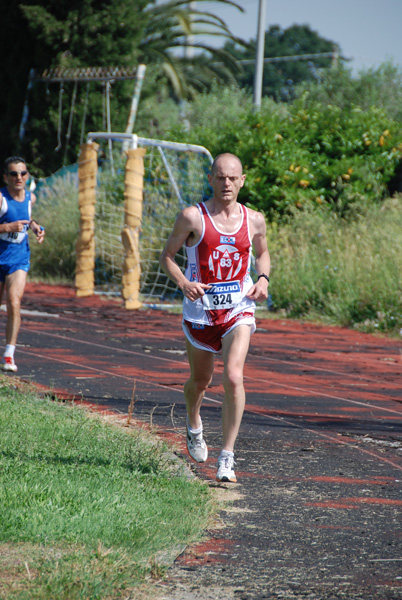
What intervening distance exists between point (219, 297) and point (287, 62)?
7764 centimetres

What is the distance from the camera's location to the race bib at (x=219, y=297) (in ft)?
17.1

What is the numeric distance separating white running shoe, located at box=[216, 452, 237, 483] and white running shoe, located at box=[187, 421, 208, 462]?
1.08 ft

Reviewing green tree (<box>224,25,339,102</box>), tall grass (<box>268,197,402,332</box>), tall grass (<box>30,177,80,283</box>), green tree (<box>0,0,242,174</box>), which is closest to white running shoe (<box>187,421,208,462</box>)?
tall grass (<box>268,197,402,332</box>)

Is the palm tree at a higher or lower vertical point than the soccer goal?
higher

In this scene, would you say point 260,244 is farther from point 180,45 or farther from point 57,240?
point 180,45

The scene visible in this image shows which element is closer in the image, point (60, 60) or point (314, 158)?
point (314, 158)

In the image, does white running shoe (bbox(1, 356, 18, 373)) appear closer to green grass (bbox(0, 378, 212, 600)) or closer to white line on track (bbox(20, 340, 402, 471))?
white line on track (bbox(20, 340, 402, 471))

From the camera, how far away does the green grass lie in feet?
11.1

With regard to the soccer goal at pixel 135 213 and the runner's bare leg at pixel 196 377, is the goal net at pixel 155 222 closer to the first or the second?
the soccer goal at pixel 135 213

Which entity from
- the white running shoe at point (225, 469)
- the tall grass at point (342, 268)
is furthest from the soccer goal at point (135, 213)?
the white running shoe at point (225, 469)

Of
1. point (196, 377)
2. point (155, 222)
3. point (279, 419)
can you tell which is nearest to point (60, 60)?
point (155, 222)

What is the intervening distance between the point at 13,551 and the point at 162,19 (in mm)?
28340

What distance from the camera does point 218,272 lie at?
5.21 metres

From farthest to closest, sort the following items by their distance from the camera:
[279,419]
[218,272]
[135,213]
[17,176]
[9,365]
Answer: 1. [135,213]
2. [17,176]
3. [9,365]
4. [279,419]
5. [218,272]
